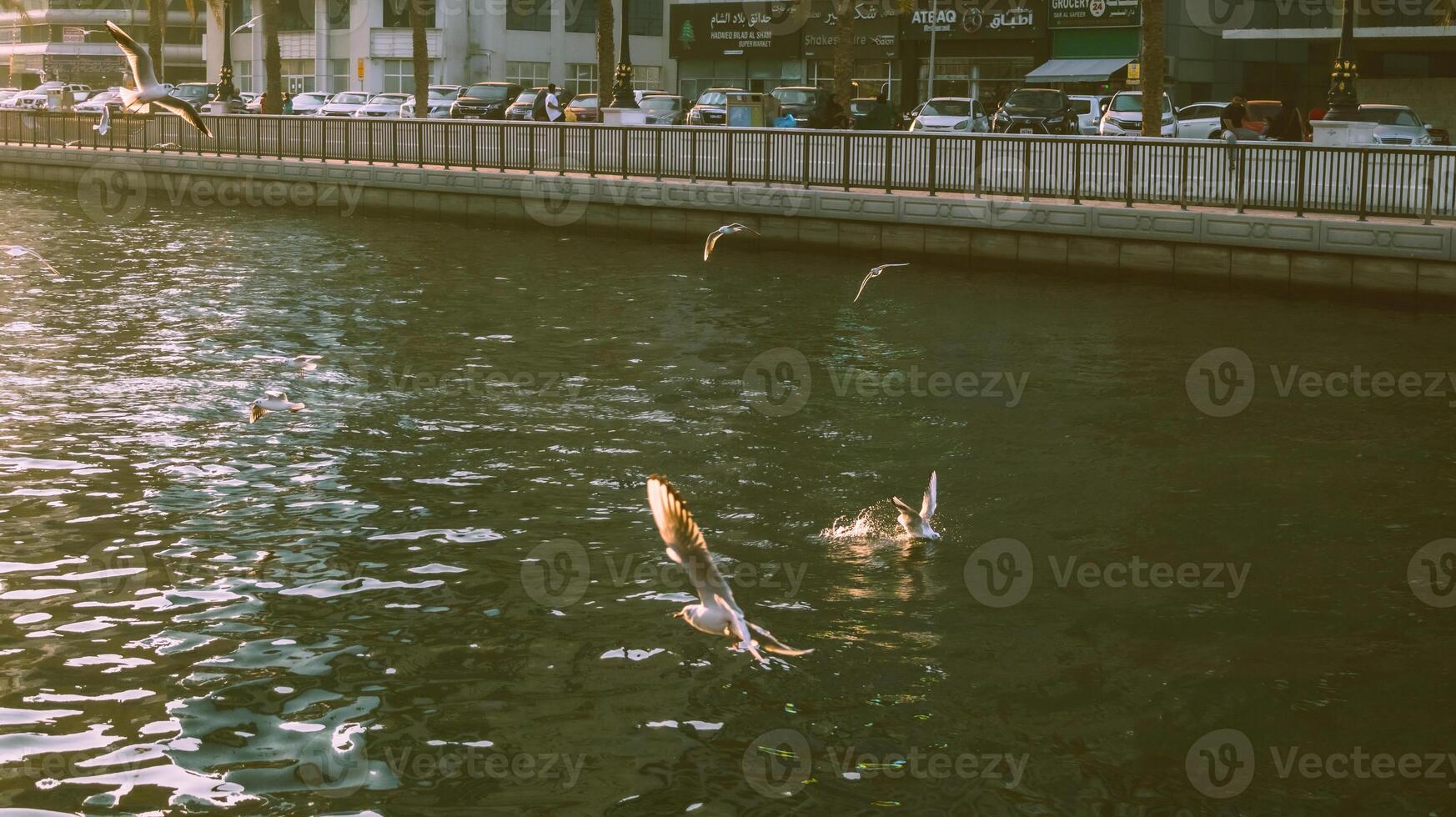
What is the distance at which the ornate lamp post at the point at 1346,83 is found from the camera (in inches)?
976

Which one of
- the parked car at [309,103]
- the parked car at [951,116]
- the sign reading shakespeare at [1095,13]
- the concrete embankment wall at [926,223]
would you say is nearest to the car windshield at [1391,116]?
the parked car at [951,116]

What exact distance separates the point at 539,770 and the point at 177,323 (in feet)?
45.0

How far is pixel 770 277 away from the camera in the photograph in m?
24.4

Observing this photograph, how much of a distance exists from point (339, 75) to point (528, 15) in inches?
337

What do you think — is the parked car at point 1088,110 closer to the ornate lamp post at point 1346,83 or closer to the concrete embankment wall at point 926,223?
the concrete embankment wall at point 926,223

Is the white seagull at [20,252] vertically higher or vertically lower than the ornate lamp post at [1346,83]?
lower

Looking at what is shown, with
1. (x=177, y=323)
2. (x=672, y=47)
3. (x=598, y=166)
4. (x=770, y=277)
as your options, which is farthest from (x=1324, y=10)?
(x=177, y=323)

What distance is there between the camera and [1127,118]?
41.6 meters

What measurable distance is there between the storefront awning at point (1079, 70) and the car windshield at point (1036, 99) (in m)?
10.7

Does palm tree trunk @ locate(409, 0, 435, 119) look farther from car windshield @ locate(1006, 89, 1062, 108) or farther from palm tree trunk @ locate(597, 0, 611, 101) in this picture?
car windshield @ locate(1006, 89, 1062, 108)

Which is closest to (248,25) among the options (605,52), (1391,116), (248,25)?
(248,25)

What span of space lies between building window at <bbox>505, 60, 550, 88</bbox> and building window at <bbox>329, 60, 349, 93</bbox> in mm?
6860

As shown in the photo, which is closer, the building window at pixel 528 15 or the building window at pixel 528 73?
the building window at pixel 528 15

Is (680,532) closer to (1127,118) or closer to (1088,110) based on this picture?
(1127,118)
